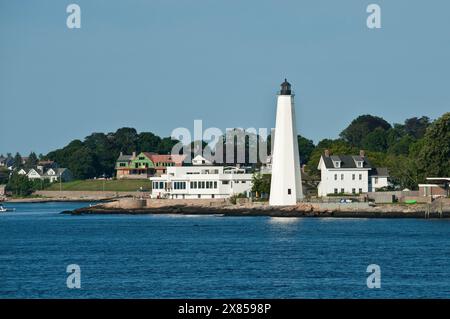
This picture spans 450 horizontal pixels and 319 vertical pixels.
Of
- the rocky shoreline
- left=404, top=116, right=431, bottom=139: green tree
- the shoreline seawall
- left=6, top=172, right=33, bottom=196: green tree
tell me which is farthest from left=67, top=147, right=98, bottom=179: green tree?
the rocky shoreline

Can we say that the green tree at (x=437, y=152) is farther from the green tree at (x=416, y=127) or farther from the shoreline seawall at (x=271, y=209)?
the green tree at (x=416, y=127)

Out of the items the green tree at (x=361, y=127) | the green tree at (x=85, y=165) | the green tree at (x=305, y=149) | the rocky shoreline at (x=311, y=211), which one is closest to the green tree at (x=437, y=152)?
the rocky shoreline at (x=311, y=211)

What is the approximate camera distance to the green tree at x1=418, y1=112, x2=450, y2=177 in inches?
3713

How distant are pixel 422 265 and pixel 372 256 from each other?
17.1 ft

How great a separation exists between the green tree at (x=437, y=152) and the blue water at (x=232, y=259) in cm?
1449

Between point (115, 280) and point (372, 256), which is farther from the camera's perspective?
point (372, 256)

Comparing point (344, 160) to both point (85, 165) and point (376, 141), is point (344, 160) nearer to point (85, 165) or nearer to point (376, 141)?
point (376, 141)

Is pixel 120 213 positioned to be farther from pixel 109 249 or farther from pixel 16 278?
pixel 16 278

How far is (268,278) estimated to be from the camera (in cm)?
3978

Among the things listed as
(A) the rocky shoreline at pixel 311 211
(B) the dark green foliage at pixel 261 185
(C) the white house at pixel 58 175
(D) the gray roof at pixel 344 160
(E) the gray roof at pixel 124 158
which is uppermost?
(E) the gray roof at pixel 124 158

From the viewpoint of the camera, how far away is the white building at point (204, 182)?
344 ft

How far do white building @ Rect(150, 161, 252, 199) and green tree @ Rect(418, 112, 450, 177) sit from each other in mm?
18650
